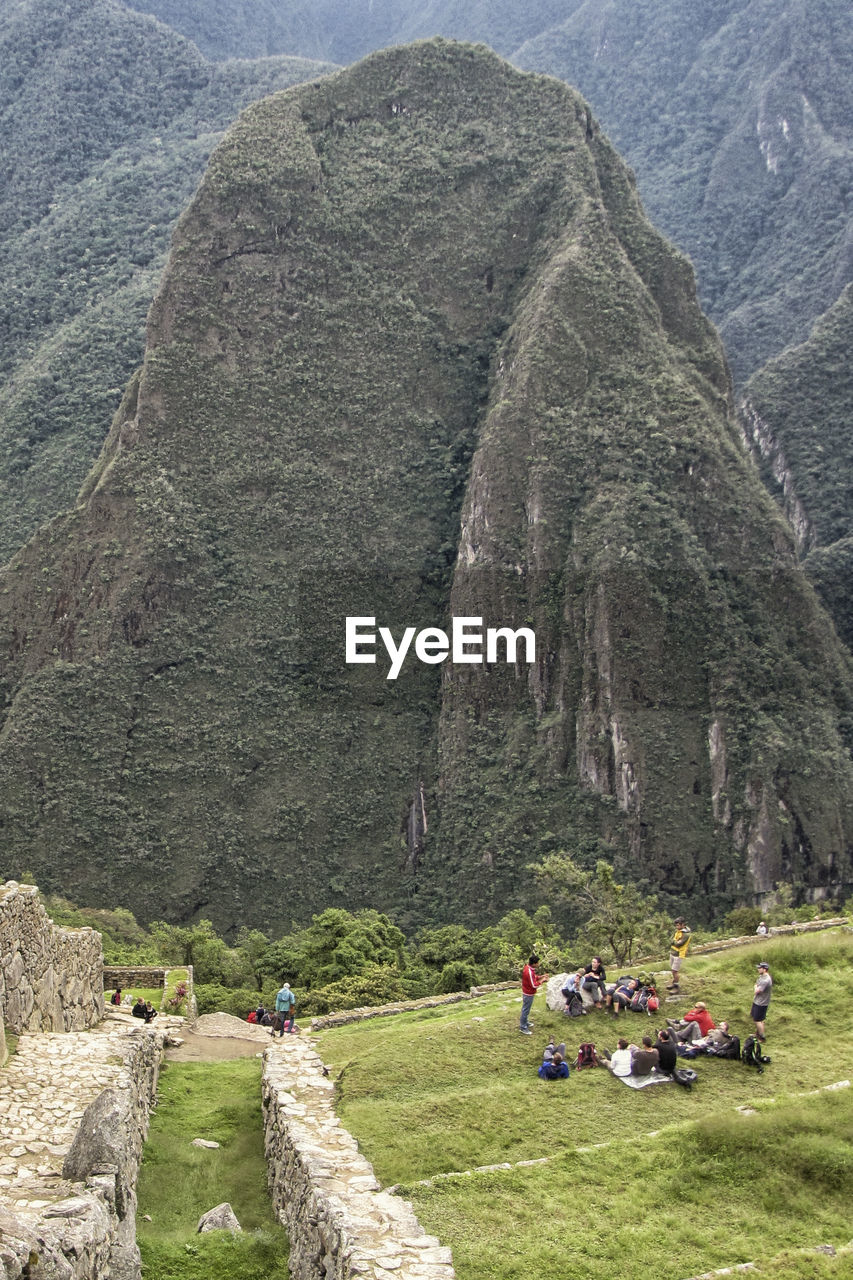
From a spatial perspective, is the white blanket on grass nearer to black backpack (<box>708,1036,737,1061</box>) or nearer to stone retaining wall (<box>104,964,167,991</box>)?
black backpack (<box>708,1036,737,1061</box>)

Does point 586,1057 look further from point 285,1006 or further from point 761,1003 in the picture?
point 285,1006

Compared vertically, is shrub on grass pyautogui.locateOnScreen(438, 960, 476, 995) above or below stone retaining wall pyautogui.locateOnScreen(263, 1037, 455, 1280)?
above

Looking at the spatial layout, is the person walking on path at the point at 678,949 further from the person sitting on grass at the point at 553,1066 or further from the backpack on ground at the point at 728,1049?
the person sitting on grass at the point at 553,1066

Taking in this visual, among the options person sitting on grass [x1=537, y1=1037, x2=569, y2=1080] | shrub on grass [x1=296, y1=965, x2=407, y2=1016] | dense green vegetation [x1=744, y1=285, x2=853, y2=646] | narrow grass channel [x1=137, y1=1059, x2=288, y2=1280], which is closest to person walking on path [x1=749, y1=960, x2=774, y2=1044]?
person sitting on grass [x1=537, y1=1037, x2=569, y2=1080]

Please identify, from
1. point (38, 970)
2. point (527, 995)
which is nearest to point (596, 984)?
point (527, 995)

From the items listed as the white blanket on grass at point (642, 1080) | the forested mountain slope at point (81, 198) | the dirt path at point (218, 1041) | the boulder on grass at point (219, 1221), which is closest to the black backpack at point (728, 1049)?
the white blanket on grass at point (642, 1080)

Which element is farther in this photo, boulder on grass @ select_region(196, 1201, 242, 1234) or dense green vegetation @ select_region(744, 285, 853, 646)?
dense green vegetation @ select_region(744, 285, 853, 646)

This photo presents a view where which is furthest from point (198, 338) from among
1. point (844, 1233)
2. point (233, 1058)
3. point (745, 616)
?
point (844, 1233)
